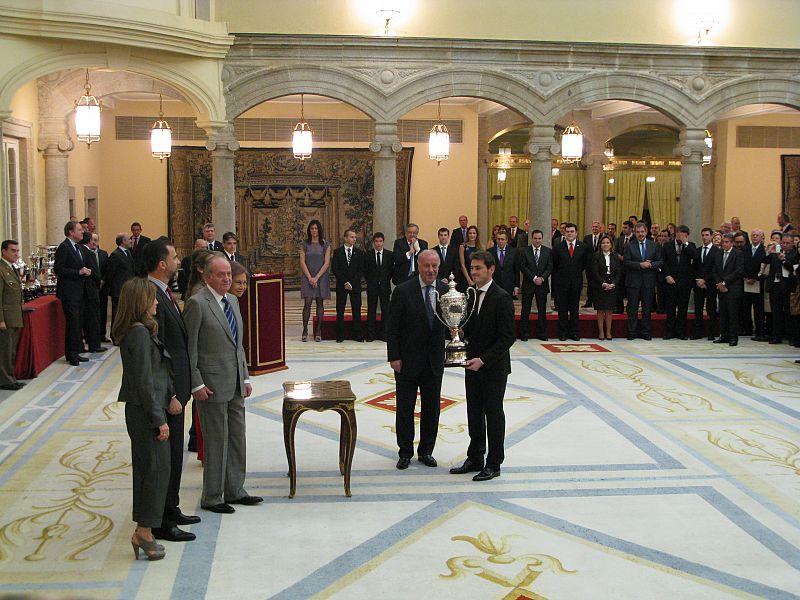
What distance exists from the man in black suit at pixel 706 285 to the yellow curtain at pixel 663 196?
8187 millimetres

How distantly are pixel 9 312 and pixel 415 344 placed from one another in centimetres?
497

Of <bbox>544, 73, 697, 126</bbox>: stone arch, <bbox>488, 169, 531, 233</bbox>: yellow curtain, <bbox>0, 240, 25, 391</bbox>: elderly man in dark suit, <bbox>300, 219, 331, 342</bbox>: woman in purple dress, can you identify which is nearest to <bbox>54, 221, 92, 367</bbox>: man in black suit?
<bbox>0, 240, 25, 391</bbox>: elderly man in dark suit

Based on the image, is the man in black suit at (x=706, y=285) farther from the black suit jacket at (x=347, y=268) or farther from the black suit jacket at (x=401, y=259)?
the black suit jacket at (x=347, y=268)

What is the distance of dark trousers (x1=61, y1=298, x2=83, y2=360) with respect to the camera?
433 inches

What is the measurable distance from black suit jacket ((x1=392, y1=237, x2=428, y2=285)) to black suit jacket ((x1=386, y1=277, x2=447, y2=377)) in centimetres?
603

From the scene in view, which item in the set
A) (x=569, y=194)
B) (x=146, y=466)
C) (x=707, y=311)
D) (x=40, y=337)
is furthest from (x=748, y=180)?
(x=146, y=466)

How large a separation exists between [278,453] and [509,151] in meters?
14.1

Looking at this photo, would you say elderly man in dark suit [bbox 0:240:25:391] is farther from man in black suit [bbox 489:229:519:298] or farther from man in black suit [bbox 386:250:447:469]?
man in black suit [bbox 489:229:519:298]

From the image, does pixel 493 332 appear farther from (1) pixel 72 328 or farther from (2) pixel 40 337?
(1) pixel 72 328

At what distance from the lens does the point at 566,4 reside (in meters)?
→ 14.5

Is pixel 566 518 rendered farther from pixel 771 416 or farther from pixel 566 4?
pixel 566 4

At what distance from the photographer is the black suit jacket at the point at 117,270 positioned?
11.9 m

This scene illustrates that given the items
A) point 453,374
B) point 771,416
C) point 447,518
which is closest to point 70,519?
point 447,518

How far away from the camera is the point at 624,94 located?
14.5 m
